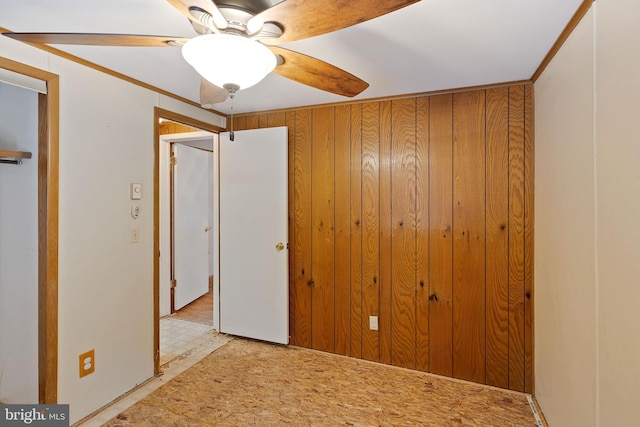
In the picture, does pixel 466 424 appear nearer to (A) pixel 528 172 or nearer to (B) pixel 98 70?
(A) pixel 528 172

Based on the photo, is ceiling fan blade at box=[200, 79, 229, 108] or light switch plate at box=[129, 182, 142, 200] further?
light switch plate at box=[129, 182, 142, 200]

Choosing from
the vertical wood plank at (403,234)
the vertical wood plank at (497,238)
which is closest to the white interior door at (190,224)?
the vertical wood plank at (403,234)

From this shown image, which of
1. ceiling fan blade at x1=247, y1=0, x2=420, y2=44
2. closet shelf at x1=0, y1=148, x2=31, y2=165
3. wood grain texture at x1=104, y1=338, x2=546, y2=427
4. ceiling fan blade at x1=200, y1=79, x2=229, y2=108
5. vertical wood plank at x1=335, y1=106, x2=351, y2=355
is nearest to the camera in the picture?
ceiling fan blade at x1=247, y1=0, x2=420, y2=44

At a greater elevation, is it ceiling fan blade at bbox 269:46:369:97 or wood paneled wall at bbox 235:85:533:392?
ceiling fan blade at bbox 269:46:369:97

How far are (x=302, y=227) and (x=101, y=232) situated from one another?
153 centimetres

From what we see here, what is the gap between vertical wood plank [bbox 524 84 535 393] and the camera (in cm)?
218

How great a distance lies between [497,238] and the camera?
7.52ft

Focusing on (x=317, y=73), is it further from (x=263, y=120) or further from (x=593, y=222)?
(x=263, y=120)

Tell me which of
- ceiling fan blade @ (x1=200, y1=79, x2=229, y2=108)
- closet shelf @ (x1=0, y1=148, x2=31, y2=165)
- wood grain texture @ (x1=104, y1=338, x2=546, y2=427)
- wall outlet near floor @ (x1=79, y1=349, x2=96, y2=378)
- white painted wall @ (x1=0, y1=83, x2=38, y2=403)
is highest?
ceiling fan blade @ (x1=200, y1=79, x2=229, y2=108)

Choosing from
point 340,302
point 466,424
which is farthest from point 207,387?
point 466,424

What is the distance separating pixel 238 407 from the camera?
2.05 metres

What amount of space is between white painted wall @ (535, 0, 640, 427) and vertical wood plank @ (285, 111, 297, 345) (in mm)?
1915

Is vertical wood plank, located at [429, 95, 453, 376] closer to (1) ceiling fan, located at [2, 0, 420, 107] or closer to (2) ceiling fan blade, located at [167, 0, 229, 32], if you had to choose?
(1) ceiling fan, located at [2, 0, 420, 107]

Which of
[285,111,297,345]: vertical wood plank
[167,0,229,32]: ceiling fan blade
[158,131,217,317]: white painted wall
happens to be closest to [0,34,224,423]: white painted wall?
[285,111,297,345]: vertical wood plank
